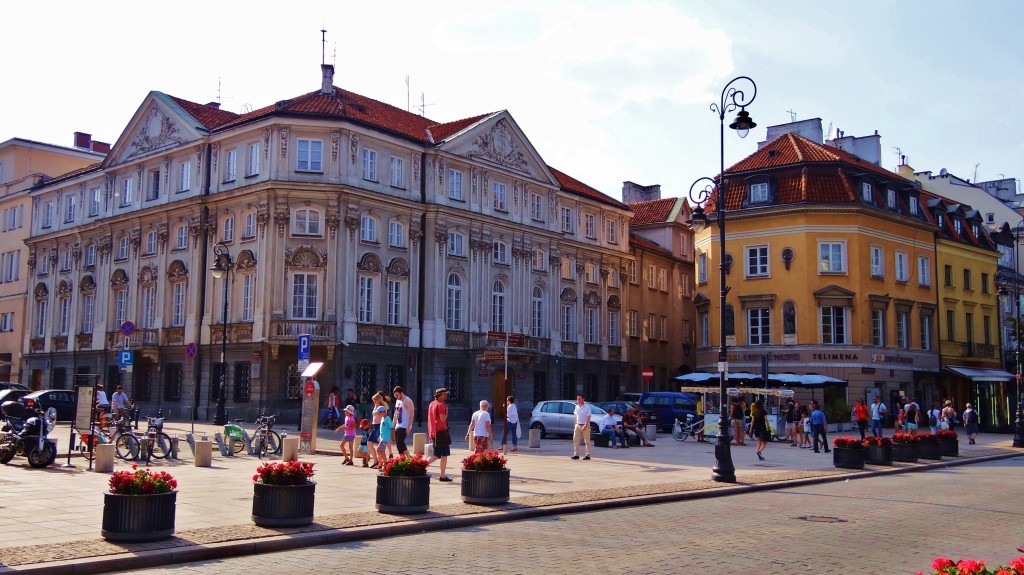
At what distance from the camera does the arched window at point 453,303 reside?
151ft

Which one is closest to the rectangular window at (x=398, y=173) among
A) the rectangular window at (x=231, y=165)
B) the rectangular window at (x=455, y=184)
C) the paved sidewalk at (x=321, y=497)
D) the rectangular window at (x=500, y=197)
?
the rectangular window at (x=455, y=184)

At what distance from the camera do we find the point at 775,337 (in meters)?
49.1

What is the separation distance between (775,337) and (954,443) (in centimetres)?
1905

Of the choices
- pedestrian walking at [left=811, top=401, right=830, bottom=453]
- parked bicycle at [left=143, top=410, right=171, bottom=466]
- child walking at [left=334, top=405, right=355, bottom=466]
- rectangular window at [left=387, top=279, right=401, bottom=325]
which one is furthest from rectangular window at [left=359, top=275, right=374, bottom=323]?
pedestrian walking at [left=811, top=401, right=830, bottom=453]

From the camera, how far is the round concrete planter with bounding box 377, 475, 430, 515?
13.9 m

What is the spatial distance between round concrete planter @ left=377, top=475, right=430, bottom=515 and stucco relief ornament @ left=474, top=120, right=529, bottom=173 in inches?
1404

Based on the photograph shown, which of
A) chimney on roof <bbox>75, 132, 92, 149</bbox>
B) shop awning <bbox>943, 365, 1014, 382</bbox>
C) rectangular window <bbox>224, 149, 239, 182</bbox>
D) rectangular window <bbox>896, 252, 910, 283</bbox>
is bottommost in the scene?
shop awning <bbox>943, 365, 1014, 382</bbox>

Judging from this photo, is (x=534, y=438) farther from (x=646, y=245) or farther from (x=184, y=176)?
(x=646, y=245)

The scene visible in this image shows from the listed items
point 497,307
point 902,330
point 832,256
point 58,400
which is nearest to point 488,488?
point 58,400

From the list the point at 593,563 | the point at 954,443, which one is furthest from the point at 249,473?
the point at 954,443

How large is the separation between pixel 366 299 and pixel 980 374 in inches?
1393

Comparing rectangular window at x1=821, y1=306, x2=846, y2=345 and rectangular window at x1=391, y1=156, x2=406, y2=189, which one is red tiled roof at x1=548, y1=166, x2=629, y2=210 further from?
rectangular window at x1=821, y1=306, x2=846, y2=345

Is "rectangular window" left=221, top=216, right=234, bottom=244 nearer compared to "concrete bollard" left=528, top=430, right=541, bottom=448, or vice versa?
"concrete bollard" left=528, top=430, right=541, bottom=448

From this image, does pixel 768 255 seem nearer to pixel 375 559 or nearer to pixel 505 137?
pixel 505 137
